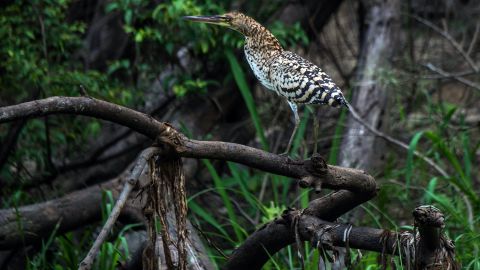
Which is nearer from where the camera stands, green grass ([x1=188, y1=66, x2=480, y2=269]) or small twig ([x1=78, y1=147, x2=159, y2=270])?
small twig ([x1=78, y1=147, x2=159, y2=270])

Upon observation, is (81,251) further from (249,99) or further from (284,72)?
(284,72)

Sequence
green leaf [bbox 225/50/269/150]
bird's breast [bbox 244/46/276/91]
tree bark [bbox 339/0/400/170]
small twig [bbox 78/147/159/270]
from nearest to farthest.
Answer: small twig [bbox 78/147/159/270] < bird's breast [bbox 244/46/276/91] < green leaf [bbox 225/50/269/150] < tree bark [bbox 339/0/400/170]

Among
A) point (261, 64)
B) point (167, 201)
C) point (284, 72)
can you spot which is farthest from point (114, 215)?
point (261, 64)

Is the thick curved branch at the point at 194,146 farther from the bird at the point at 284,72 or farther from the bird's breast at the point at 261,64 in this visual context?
the bird's breast at the point at 261,64

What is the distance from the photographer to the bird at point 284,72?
14.7ft

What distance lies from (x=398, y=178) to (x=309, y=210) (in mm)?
3432

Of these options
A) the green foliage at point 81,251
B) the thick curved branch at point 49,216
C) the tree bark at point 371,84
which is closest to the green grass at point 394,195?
the tree bark at point 371,84

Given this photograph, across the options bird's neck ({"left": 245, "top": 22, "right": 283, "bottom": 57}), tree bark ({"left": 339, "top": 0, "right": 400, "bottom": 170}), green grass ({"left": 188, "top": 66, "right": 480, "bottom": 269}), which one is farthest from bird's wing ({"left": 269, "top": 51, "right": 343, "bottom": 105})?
tree bark ({"left": 339, "top": 0, "right": 400, "bottom": 170})

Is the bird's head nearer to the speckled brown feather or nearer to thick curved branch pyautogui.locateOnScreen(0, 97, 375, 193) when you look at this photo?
the speckled brown feather

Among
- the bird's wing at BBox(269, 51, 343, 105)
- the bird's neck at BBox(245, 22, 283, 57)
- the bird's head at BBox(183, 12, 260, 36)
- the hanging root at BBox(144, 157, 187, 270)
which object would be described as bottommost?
the hanging root at BBox(144, 157, 187, 270)

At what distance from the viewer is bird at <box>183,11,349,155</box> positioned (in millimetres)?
4480

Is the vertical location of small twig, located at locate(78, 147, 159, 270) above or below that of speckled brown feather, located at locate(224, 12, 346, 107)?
below

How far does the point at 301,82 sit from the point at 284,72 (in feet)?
0.65

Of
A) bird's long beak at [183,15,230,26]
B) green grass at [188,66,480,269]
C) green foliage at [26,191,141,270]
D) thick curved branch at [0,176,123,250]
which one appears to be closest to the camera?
green foliage at [26,191,141,270]
